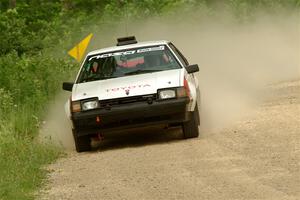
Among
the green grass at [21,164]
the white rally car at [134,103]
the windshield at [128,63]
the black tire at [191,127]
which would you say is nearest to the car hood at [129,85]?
the white rally car at [134,103]

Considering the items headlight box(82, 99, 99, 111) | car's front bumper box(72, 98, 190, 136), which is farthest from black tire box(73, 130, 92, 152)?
headlight box(82, 99, 99, 111)

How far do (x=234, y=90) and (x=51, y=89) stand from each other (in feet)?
14.0

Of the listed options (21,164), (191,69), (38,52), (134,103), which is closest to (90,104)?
(134,103)

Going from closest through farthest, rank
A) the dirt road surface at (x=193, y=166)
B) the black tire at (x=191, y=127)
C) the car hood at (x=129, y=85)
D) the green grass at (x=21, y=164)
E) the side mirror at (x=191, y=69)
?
the dirt road surface at (x=193, y=166) < the green grass at (x=21, y=164) < the car hood at (x=129, y=85) < the black tire at (x=191, y=127) < the side mirror at (x=191, y=69)

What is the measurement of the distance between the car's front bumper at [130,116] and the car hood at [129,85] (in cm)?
Result: 20

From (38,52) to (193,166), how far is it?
16.0 metres

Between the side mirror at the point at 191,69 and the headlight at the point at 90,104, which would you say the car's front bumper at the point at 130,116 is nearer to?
the headlight at the point at 90,104

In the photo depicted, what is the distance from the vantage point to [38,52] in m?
25.3

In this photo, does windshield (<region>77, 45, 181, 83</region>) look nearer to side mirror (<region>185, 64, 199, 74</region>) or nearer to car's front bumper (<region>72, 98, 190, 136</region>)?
side mirror (<region>185, 64, 199, 74</region>)

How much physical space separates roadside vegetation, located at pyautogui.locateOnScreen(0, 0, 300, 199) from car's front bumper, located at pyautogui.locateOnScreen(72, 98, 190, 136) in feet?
2.23

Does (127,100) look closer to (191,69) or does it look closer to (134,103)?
(134,103)

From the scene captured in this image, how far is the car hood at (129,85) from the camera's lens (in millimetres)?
12133

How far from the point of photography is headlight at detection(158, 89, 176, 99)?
39.6 feet

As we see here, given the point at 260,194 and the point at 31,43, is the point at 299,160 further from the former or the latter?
the point at 31,43
